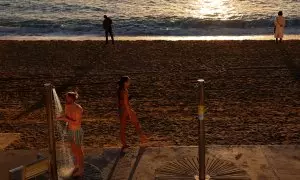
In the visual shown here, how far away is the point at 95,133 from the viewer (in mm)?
9789

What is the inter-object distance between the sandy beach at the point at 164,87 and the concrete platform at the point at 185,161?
830mm

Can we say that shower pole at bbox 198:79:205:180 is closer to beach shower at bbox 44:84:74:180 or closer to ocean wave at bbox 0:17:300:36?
beach shower at bbox 44:84:74:180

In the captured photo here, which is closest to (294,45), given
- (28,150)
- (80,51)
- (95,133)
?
(80,51)

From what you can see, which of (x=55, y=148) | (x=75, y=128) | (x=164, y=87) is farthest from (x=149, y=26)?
Result: (x=55, y=148)

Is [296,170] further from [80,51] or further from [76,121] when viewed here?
[80,51]

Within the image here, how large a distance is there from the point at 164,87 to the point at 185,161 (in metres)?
5.34

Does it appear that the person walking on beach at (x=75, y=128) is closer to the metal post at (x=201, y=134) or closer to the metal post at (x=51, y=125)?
the metal post at (x=51, y=125)

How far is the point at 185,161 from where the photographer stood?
7.80 m

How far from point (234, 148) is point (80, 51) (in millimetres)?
10600

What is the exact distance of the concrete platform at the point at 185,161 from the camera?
24.3ft

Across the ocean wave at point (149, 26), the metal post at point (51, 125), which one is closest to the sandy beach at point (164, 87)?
the metal post at point (51, 125)

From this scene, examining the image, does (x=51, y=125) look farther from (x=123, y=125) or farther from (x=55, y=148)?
(x=123, y=125)

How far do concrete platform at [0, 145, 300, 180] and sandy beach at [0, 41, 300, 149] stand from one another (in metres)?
0.83

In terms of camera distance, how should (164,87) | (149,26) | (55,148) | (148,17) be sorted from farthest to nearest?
(148,17) → (149,26) → (164,87) → (55,148)
